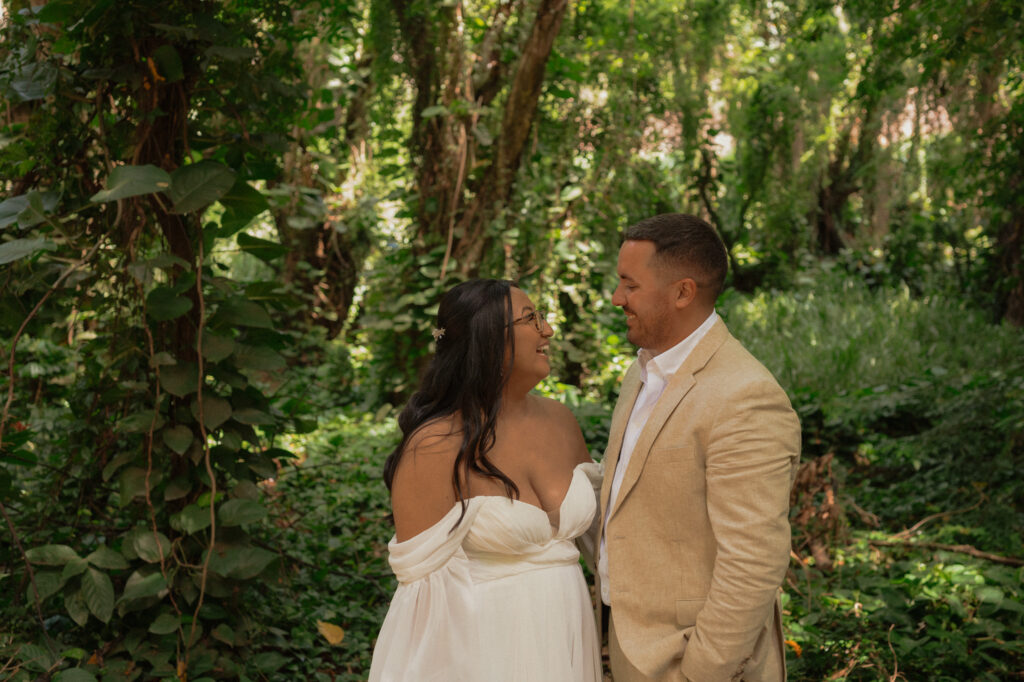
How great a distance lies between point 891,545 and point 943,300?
18.8 ft

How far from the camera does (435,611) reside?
231 centimetres

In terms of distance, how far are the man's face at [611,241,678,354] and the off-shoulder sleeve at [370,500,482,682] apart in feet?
2.13

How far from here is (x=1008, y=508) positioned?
5133mm

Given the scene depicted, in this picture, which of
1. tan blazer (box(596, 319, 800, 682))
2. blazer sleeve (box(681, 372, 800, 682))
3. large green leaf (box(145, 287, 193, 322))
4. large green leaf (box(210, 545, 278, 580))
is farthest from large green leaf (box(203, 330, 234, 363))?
blazer sleeve (box(681, 372, 800, 682))

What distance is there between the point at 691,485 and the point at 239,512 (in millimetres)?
1711

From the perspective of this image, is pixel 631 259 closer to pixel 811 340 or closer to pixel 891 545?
pixel 891 545

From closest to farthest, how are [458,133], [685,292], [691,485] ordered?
[691,485]
[685,292]
[458,133]

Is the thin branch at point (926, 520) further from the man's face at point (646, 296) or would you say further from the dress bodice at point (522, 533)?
the man's face at point (646, 296)

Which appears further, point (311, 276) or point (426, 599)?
point (311, 276)

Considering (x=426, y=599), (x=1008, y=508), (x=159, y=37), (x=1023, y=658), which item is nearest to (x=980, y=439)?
(x=1008, y=508)

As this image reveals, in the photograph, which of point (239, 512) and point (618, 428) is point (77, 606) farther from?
point (618, 428)

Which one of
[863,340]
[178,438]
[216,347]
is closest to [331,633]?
[178,438]

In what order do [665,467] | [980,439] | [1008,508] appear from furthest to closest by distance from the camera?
[980,439] < [1008,508] < [665,467]

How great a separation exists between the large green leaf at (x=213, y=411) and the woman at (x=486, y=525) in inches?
34.8
